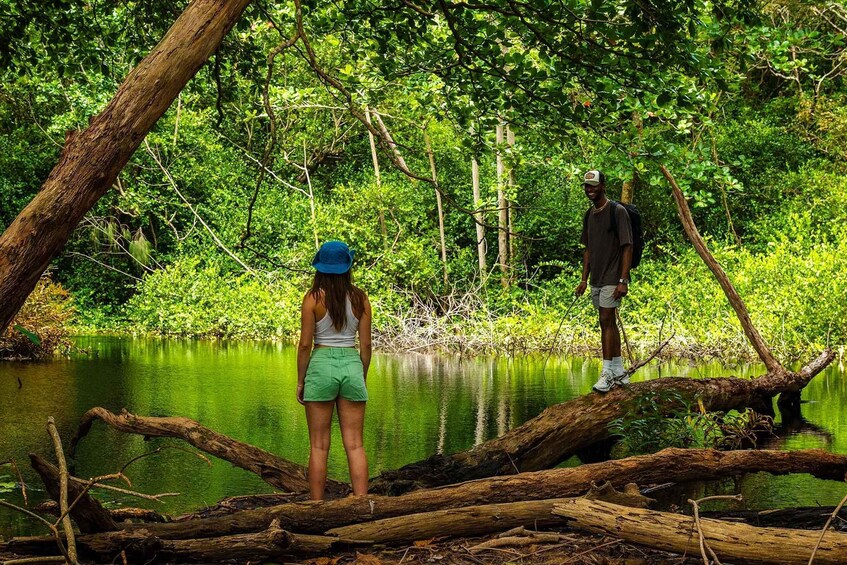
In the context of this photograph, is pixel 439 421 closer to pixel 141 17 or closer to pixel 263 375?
pixel 141 17

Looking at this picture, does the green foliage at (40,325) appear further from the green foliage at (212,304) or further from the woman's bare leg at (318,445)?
the woman's bare leg at (318,445)

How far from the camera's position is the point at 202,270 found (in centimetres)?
3222

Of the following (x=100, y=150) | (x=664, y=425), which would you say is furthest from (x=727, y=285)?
(x=100, y=150)

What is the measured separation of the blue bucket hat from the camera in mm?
6617

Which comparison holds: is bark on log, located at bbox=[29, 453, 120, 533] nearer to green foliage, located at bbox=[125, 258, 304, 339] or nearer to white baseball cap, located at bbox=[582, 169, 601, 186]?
white baseball cap, located at bbox=[582, 169, 601, 186]

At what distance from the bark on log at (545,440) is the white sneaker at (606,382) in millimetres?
50

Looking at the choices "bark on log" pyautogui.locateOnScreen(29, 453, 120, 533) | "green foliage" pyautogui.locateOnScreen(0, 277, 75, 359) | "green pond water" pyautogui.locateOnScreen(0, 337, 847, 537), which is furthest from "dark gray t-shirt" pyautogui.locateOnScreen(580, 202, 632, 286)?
"green foliage" pyautogui.locateOnScreen(0, 277, 75, 359)

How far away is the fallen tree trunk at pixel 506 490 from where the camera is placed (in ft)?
18.8

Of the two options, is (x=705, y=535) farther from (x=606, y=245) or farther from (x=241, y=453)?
(x=606, y=245)

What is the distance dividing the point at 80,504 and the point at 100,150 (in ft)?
5.78

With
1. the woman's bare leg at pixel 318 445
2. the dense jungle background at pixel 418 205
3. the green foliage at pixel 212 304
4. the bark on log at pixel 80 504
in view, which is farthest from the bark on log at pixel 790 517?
the green foliage at pixel 212 304

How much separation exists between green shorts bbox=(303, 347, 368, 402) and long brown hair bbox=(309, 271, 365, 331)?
0.56 ft

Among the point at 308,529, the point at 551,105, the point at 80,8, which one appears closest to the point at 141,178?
the point at 80,8

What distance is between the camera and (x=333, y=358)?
263 inches
